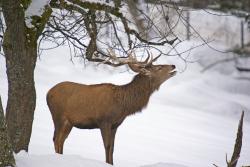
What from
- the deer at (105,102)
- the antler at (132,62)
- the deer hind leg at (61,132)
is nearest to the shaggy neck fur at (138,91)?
the deer at (105,102)

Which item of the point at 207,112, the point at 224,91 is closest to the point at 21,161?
the point at 207,112

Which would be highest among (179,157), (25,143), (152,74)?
(152,74)

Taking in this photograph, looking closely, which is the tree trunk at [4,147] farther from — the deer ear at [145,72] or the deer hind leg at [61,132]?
the deer ear at [145,72]

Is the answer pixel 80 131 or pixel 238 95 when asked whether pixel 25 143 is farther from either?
pixel 238 95

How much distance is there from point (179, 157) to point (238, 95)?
7.42 metres

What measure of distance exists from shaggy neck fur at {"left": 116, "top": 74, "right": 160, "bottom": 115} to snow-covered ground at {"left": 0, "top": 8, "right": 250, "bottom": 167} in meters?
0.91

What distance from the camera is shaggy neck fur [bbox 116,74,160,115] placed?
8289mm

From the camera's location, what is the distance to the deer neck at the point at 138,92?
8.29 m

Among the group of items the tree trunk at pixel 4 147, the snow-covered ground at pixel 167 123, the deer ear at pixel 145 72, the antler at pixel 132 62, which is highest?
the antler at pixel 132 62

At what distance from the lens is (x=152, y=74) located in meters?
8.27

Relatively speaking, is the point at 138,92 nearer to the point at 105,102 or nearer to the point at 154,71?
the point at 154,71

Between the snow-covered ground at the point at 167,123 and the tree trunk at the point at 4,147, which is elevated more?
the tree trunk at the point at 4,147

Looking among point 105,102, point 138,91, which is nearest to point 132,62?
point 138,91

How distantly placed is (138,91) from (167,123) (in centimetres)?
581
